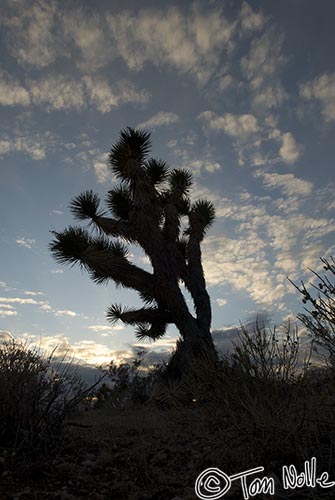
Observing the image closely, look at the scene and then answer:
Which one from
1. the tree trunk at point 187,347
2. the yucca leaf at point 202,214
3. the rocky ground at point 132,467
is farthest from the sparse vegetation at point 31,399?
the yucca leaf at point 202,214

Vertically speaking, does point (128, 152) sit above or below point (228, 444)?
above

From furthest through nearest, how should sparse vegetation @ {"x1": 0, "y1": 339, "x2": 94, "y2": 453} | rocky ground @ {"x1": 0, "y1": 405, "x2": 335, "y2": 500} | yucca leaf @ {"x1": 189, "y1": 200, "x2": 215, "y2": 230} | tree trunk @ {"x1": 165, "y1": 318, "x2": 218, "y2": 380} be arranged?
yucca leaf @ {"x1": 189, "y1": 200, "x2": 215, "y2": 230} → tree trunk @ {"x1": 165, "y1": 318, "x2": 218, "y2": 380} → sparse vegetation @ {"x1": 0, "y1": 339, "x2": 94, "y2": 453} → rocky ground @ {"x1": 0, "y1": 405, "x2": 335, "y2": 500}

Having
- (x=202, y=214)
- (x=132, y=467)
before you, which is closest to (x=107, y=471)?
(x=132, y=467)

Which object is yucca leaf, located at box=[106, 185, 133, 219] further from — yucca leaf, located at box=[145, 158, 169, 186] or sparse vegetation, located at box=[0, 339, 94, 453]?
sparse vegetation, located at box=[0, 339, 94, 453]

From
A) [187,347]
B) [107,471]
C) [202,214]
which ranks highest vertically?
[202,214]

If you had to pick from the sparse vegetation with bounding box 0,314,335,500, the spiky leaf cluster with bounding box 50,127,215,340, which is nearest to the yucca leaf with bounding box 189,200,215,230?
the spiky leaf cluster with bounding box 50,127,215,340

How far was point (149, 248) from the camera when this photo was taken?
1256cm

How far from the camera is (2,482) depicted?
3.37 meters

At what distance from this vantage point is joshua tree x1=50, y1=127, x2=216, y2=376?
39.6ft

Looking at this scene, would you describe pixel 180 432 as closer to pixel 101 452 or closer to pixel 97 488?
pixel 101 452

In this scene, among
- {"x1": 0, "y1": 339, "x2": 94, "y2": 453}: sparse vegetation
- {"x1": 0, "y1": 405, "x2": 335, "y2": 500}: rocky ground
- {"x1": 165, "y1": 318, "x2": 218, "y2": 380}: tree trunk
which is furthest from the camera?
{"x1": 165, "y1": 318, "x2": 218, "y2": 380}: tree trunk

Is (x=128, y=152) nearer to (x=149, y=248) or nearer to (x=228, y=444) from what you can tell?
(x=149, y=248)

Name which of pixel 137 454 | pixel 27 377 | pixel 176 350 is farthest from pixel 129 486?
pixel 176 350

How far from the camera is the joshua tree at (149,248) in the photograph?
1207cm
